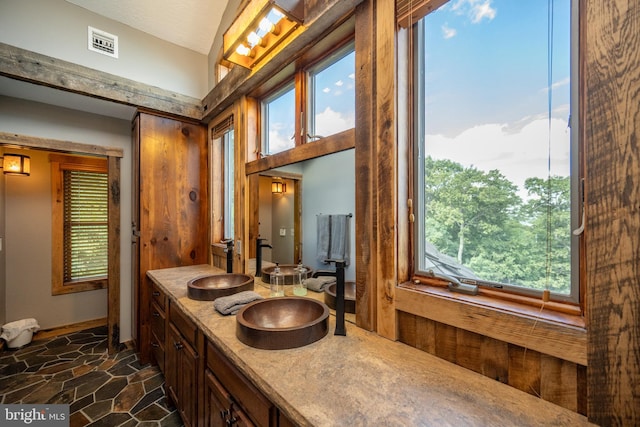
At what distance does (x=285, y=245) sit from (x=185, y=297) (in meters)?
0.70

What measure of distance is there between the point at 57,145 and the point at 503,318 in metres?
3.45

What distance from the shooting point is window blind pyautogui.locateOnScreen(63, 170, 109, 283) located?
330 cm

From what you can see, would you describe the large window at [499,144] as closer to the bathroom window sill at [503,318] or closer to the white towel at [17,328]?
the bathroom window sill at [503,318]

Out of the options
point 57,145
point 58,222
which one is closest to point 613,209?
point 57,145

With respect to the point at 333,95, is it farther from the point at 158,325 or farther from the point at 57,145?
the point at 57,145

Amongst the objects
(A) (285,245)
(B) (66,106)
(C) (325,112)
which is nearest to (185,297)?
(A) (285,245)

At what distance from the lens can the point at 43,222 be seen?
122 inches

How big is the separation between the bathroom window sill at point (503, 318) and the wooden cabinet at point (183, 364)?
1130mm

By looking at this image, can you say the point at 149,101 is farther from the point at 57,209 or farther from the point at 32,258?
the point at 32,258

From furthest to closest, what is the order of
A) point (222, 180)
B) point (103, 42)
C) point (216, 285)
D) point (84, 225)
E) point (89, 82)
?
point (84, 225) → point (222, 180) → point (103, 42) → point (89, 82) → point (216, 285)

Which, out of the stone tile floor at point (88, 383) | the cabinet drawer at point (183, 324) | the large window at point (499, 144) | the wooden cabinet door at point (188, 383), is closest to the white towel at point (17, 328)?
the stone tile floor at point (88, 383)

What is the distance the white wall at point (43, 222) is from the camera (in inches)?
92.6

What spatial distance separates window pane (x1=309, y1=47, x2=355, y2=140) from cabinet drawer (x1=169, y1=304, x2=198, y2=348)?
4.13 feet

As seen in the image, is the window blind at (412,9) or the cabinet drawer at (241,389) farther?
the window blind at (412,9)
